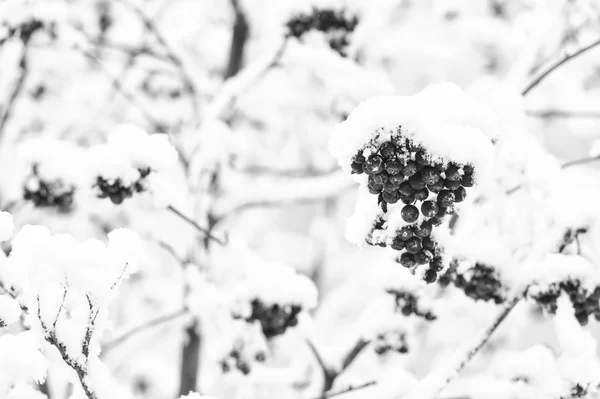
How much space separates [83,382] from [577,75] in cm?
486

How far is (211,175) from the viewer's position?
3.56m

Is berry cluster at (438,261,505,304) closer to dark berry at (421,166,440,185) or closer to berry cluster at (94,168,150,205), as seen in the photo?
dark berry at (421,166,440,185)

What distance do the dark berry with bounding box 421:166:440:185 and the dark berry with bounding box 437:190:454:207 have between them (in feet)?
0.20

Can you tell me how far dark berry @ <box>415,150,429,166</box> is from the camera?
131cm

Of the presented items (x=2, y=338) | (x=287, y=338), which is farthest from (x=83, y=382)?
(x=287, y=338)

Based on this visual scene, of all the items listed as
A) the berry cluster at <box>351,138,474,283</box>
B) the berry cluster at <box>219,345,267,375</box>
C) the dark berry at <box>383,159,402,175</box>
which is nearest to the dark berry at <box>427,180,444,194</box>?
the berry cluster at <box>351,138,474,283</box>

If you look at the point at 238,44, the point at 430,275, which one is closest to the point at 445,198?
the point at 430,275

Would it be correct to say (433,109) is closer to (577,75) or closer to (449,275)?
(449,275)

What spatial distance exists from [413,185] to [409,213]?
8 centimetres

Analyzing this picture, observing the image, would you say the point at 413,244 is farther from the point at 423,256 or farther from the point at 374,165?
the point at 374,165

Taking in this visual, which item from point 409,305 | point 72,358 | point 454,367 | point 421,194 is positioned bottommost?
point 72,358

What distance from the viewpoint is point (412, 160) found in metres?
1.32

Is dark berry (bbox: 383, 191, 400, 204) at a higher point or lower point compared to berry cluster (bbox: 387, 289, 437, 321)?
higher

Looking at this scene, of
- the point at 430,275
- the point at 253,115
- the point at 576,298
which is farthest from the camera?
the point at 253,115
